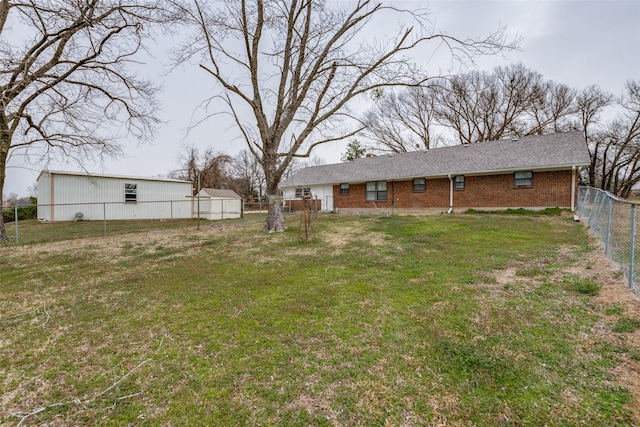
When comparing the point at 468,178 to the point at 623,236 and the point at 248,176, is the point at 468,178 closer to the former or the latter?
the point at 623,236

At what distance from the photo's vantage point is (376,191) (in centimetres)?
1928

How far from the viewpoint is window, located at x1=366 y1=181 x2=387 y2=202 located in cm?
1898

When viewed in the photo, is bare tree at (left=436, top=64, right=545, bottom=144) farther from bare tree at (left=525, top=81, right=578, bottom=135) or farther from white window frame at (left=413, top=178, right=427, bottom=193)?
white window frame at (left=413, top=178, right=427, bottom=193)

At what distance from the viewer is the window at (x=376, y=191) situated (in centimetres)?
1898

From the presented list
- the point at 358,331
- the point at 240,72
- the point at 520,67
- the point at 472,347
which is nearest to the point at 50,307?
the point at 358,331

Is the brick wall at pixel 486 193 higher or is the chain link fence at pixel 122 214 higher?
the brick wall at pixel 486 193

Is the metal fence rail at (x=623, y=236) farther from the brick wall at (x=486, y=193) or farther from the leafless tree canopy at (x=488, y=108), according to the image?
the leafless tree canopy at (x=488, y=108)

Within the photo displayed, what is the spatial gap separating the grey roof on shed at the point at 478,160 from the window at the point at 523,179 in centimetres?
47

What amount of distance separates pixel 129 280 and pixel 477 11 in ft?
40.9

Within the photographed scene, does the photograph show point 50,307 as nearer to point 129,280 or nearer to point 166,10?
point 129,280

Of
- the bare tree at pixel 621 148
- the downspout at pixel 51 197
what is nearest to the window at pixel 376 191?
the downspout at pixel 51 197

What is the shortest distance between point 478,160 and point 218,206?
57.2ft

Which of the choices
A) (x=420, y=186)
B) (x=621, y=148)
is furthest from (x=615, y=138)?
(x=420, y=186)

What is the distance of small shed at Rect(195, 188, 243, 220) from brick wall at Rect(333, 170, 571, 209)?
9.50m
